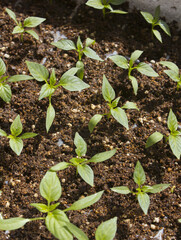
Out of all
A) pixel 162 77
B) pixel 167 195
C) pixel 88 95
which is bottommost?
pixel 167 195

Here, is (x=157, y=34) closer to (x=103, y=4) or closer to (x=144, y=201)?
(x=103, y=4)

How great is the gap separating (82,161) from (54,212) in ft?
0.93

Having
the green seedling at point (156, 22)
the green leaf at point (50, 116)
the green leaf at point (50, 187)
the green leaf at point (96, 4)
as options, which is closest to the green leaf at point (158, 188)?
the green leaf at point (50, 187)

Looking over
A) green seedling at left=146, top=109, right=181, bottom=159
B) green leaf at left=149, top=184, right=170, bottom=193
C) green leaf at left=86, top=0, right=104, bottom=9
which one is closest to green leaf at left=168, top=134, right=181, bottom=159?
green seedling at left=146, top=109, right=181, bottom=159

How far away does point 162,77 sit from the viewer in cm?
206

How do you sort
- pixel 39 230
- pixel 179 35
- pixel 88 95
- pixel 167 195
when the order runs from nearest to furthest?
1. pixel 39 230
2. pixel 167 195
3. pixel 88 95
4. pixel 179 35

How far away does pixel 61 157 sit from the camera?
69.9 inches

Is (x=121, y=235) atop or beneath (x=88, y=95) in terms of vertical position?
beneath

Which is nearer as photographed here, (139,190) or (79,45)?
(139,190)

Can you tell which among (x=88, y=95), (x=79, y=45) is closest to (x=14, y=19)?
(x=79, y=45)

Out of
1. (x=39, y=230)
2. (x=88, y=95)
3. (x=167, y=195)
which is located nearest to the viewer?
(x=39, y=230)

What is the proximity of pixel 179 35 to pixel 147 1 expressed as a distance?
303 millimetres

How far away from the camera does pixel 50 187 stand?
1.53 meters

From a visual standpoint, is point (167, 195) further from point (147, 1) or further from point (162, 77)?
point (147, 1)
